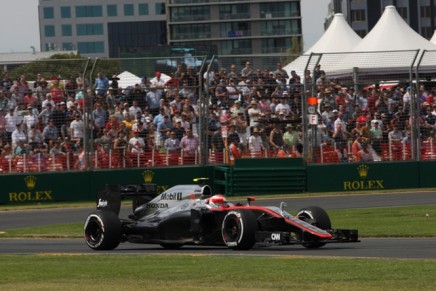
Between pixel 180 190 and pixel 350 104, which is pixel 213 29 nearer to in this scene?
pixel 350 104

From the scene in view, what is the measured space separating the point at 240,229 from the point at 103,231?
7.88 ft

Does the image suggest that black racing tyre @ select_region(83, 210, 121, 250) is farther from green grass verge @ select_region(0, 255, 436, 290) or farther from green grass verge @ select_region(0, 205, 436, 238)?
green grass verge @ select_region(0, 205, 436, 238)

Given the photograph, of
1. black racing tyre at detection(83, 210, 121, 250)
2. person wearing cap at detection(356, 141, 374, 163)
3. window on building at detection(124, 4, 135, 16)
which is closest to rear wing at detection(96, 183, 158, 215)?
black racing tyre at detection(83, 210, 121, 250)

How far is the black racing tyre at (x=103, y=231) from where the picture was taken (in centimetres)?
1723

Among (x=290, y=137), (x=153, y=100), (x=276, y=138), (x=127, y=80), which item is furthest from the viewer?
(x=290, y=137)

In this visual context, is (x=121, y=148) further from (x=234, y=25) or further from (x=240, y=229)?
(x=234, y=25)

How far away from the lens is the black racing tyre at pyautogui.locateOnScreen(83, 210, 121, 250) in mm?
17234

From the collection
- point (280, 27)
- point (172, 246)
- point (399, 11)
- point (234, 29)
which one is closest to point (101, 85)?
point (172, 246)

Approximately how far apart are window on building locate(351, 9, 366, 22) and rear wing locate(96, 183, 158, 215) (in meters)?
104

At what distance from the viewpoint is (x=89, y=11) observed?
6137 inches

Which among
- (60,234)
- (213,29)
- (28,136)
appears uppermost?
(213,29)

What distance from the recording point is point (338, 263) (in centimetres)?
1348

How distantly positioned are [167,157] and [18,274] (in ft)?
52.7

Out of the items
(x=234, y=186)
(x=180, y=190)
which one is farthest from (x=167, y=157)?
(x=180, y=190)
